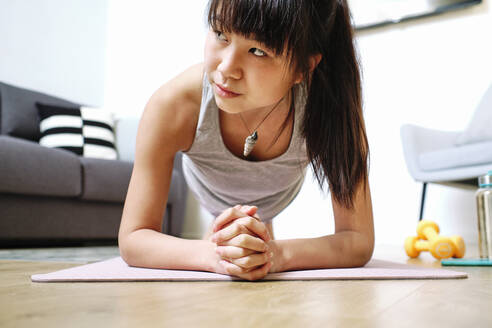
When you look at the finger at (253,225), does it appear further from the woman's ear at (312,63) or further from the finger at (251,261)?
the woman's ear at (312,63)

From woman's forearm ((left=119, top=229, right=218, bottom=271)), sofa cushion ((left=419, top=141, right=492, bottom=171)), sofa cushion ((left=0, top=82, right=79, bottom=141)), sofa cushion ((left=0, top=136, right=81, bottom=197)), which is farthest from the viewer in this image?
sofa cushion ((left=0, top=82, right=79, bottom=141))

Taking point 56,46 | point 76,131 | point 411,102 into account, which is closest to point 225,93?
point 76,131

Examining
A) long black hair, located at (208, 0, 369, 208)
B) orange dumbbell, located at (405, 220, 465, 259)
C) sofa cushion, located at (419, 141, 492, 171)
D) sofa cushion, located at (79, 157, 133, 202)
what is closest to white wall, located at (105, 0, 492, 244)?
sofa cushion, located at (419, 141, 492, 171)

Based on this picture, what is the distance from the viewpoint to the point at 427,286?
0.70 meters

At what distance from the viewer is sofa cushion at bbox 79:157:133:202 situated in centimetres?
227

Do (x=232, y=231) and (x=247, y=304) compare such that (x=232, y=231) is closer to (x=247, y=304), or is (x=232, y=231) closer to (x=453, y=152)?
(x=247, y=304)

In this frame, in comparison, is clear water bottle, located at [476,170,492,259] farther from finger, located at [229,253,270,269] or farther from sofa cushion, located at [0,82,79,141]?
sofa cushion, located at [0,82,79,141]

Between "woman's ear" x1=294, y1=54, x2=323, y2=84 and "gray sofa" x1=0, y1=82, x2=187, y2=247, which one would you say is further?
"gray sofa" x1=0, y1=82, x2=187, y2=247

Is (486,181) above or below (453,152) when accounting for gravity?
below

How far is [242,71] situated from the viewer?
2.53 feet

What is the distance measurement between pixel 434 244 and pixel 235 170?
761 mm

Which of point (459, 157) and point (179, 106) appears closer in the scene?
point (179, 106)

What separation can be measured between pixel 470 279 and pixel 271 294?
0.45m

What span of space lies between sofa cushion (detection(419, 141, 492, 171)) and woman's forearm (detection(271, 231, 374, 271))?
1.40 m
